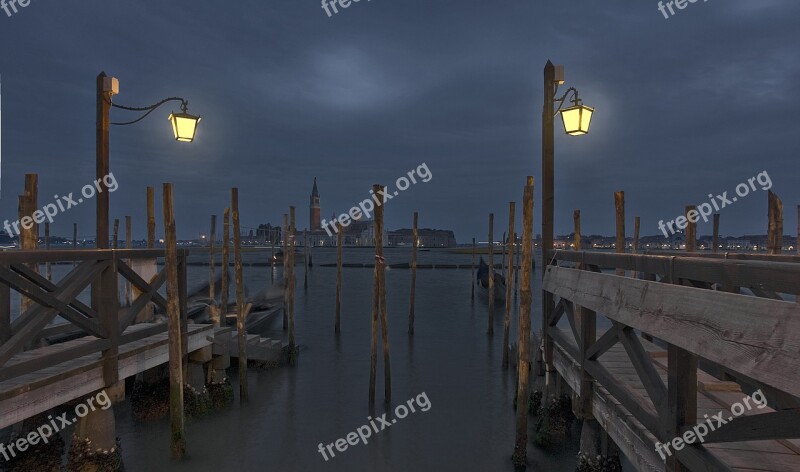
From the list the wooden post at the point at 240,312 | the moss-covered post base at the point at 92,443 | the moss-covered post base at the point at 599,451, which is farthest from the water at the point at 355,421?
the moss-covered post base at the point at 599,451

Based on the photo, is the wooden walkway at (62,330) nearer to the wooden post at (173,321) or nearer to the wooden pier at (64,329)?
the wooden pier at (64,329)

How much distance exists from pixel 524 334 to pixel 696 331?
396 centimetres

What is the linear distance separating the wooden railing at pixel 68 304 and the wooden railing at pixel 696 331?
500 centimetres

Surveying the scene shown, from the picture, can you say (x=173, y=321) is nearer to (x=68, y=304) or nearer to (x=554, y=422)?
(x=68, y=304)

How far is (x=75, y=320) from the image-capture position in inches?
197

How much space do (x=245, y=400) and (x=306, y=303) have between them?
18.0m

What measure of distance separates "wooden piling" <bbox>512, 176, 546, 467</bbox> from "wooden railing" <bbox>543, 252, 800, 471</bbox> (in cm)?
164

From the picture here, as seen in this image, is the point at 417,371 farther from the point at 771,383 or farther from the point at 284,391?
the point at 771,383

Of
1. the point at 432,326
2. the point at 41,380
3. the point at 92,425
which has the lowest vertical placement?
the point at 432,326

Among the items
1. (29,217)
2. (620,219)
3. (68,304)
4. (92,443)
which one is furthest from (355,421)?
(29,217)

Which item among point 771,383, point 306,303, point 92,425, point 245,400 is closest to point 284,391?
point 245,400

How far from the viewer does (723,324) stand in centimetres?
222

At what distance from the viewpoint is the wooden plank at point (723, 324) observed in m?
1.84

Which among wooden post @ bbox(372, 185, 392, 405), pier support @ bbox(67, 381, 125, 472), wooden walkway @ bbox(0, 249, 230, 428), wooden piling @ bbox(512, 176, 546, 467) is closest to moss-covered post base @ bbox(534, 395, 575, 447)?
wooden piling @ bbox(512, 176, 546, 467)
